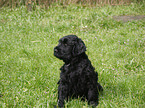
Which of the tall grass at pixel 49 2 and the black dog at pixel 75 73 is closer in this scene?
the black dog at pixel 75 73

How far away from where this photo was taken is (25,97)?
3.47m

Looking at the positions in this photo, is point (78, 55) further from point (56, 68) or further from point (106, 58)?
point (106, 58)

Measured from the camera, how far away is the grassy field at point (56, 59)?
11.4ft

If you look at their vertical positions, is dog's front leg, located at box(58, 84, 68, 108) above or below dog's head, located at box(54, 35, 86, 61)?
below

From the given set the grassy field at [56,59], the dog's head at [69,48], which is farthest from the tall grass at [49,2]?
the dog's head at [69,48]

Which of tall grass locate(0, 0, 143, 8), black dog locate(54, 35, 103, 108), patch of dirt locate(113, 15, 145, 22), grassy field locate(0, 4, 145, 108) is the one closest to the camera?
black dog locate(54, 35, 103, 108)

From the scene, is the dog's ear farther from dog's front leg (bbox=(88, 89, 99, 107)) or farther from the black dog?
dog's front leg (bbox=(88, 89, 99, 107))

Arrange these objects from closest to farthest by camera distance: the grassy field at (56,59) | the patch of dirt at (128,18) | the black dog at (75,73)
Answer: the black dog at (75,73) → the grassy field at (56,59) → the patch of dirt at (128,18)

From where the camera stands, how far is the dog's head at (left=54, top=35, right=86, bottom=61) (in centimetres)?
325

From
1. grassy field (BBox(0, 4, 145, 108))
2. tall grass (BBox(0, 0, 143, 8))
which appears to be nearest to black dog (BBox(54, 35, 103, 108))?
grassy field (BBox(0, 4, 145, 108))

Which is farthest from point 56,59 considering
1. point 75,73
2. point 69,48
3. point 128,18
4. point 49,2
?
point 49,2

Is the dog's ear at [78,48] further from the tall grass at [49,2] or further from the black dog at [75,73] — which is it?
the tall grass at [49,2]

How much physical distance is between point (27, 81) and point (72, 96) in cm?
118

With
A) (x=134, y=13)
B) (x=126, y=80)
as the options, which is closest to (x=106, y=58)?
(x=126, y=80)
